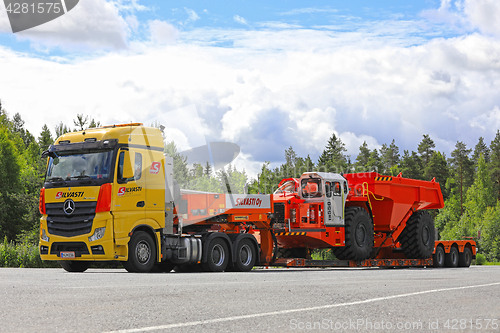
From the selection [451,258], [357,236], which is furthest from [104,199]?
[451,258]

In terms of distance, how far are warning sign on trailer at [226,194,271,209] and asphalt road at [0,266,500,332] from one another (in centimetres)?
757

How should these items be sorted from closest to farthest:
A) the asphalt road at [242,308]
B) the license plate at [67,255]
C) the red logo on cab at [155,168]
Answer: the asphalt road at [242,308], the license plate at [67,255], the red logo on cab at [155,168]

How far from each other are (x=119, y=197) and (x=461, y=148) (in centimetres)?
10220

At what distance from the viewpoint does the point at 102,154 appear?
1574 cm

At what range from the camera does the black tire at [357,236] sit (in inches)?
823

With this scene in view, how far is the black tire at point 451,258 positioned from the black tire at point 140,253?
14.3 m

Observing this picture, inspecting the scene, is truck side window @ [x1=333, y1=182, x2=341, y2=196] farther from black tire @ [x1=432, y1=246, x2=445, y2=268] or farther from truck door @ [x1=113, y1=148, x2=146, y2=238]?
truck door @ [x1=113, y1=148, x2=146, y2=238]

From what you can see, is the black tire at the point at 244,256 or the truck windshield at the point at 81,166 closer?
the truck windshield at the point at 81,166

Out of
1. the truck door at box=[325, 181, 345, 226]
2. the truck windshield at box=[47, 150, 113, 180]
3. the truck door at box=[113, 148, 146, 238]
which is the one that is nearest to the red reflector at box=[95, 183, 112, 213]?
the truck door at box=[113, 148, 146, 238]

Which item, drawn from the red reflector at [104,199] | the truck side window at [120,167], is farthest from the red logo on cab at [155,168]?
the red reflector at [104,199]

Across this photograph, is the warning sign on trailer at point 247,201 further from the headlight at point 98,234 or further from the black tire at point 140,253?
the headlight at point 98,234

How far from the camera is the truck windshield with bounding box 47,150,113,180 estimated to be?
613 inches

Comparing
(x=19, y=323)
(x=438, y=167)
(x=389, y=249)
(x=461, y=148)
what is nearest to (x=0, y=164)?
(x=389, y=249)

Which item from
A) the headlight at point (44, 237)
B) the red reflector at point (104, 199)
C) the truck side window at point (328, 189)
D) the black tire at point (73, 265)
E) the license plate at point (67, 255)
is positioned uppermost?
the truck side window at point (328, 189)
